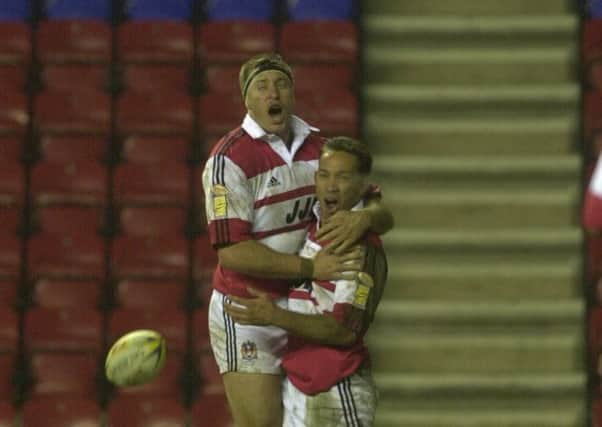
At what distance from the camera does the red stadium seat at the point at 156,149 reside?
18.2 ft

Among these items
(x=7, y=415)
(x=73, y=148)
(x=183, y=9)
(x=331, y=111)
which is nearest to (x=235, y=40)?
(x=183, y=9)

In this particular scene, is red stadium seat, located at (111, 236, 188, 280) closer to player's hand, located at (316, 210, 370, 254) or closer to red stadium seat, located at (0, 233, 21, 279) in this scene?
red stadium seat, located at (0, 233, 21, 279)

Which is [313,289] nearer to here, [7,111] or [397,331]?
[397,331]

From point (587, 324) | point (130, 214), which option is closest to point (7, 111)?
point (130, 214)

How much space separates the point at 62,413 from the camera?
5020mm

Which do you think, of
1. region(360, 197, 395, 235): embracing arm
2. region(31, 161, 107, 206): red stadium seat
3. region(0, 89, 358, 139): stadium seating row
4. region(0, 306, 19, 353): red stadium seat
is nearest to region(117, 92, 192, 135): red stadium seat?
region(0, 89, 358, 139): stadium seating row

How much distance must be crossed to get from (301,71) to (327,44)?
17cm

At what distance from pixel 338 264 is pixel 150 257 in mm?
2066

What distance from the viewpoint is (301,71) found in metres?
5.70

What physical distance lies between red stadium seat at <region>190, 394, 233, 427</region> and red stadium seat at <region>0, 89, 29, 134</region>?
4.36ft

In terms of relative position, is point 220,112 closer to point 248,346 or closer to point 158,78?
point 158,78

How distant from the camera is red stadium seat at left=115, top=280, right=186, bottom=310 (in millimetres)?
5277

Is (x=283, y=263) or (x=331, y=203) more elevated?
(x=331, y=203)

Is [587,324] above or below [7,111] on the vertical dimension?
below
